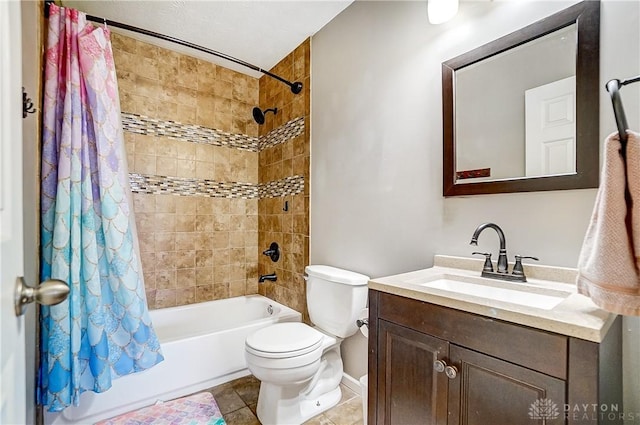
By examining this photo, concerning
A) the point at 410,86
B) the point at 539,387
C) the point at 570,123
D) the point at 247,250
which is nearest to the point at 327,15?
the point at 410,86

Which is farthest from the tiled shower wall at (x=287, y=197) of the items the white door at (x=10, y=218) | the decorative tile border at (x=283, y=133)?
the white door at (x=10, y=218)

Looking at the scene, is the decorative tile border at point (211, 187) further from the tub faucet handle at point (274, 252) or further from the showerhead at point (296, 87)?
the showerhead at point (296, 87)

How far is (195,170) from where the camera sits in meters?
2.54

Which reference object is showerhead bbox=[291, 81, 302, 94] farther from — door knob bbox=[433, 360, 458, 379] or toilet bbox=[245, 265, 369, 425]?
door knob bbox=[433, 360, 458, 379]

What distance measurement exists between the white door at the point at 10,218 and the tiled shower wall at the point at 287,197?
174cm

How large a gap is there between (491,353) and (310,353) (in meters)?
0.94

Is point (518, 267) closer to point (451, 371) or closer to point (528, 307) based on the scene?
point (528, 307)

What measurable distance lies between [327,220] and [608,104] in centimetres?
149

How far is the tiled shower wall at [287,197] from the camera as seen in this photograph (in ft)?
→ 7.48

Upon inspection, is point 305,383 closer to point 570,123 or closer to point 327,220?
point 327,220

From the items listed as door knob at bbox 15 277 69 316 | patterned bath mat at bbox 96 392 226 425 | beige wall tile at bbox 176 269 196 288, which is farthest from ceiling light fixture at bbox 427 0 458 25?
beige wall tile at bbox 176 269 196 288

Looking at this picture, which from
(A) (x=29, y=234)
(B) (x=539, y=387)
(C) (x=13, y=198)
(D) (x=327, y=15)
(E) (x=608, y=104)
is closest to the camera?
(C) (x=13, y=198)

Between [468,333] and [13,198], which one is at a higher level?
[13,198]

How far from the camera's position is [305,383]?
1667mm
